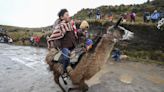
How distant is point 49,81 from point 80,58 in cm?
356

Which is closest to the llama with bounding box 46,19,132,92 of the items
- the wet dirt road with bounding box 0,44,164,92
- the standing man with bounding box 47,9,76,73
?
the standing man with bounding box 47,9,76,73

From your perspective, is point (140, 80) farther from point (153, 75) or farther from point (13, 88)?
point (13, 88)

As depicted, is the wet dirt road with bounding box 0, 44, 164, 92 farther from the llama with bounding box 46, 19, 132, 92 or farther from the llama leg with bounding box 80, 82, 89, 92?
the llama with bounding box 46, 19, 132, 92

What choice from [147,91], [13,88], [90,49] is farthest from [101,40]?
[13,88]

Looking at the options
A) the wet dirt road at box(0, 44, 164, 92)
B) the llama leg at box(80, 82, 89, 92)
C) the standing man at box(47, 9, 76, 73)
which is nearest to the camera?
the llama leg at box(80, 82, 89, 92)

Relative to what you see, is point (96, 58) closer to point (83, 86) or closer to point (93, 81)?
point (83, 86)

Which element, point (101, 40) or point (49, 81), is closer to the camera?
point (101, 40)

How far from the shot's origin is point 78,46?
922cm

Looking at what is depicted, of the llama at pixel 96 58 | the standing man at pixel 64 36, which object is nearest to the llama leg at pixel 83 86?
the llama at pixel 96 58

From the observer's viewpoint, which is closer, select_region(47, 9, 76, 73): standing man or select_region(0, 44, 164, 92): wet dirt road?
select_region(47, 9, 76, 73): standing man

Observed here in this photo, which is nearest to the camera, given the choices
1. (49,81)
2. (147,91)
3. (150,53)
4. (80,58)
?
(80,58)

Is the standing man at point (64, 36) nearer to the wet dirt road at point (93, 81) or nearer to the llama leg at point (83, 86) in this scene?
the llama leg at point (83, 86)

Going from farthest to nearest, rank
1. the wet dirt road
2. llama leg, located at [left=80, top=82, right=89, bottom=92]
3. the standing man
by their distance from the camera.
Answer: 1. the wet dirt road
2. the standing man
3. llama leg, located at [left=80, top=82, right=89, bottom=92]

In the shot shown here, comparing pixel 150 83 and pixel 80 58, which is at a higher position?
pixel 80 58
